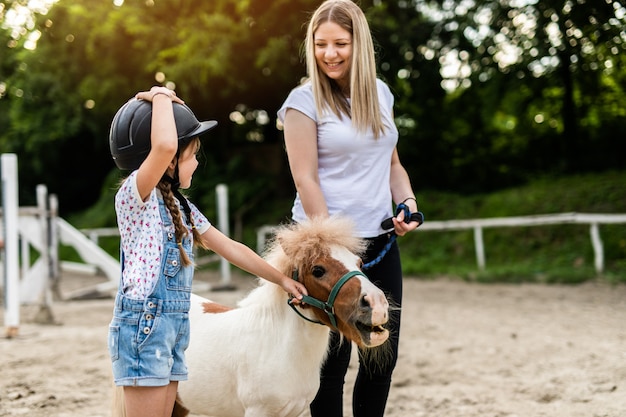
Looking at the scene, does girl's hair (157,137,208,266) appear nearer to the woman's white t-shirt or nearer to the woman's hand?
the woman's white t-shirt

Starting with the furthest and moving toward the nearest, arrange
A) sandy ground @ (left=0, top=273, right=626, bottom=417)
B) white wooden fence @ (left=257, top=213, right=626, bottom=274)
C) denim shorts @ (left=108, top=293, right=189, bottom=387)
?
white wooden fence @ (left=257, top=213, right=626, bottom=274) → sandy ground @ (left=0, top=273, right=626, bottom=417) → denim shorts @ (left=108, top=293, right=189, bottom=387)

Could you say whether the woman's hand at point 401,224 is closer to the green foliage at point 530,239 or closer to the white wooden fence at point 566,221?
the white wooden fence at point 566,221

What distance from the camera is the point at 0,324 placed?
21.5 ft

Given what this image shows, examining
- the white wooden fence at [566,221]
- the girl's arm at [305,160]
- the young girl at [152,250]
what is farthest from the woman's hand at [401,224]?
the white wooden fence at [566,221]

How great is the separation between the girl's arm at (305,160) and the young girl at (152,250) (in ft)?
1.49

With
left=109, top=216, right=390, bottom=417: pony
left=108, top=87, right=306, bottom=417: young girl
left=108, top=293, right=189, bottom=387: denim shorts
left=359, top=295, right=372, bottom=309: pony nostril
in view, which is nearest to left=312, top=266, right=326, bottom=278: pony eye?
left=109, top=216, right=390, bottom=417: pony

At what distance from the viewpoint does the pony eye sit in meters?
2.37

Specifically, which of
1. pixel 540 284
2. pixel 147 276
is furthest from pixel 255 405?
pixel 540 284

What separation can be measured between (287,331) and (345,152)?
72 centimetres

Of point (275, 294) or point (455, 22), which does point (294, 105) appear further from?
point (455, 22)

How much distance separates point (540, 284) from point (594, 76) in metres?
4.02

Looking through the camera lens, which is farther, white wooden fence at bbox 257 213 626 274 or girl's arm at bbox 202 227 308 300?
white wooden fence at bbox 257 213 626 274

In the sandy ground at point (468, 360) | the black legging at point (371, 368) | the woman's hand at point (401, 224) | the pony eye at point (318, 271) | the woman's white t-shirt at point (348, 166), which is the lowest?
the sandy ground at point (468, 360)

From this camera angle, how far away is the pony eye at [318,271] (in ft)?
7.76
